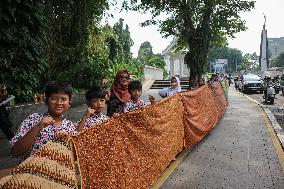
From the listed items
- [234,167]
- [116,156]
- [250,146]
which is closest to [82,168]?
[116,156]

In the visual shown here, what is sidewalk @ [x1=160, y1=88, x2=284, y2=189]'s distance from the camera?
18.9 ft

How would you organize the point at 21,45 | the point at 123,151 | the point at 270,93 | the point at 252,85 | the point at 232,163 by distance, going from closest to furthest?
the point at 123,151
the point at 232,163
the point at 21,45
the point at 270,93
the point at 252,85

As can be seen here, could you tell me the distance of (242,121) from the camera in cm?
1364

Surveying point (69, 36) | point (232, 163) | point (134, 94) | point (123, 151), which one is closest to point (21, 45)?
point (69, 36)

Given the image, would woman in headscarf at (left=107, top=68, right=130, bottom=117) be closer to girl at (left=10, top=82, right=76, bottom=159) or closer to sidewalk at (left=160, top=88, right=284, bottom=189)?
sidewalk at (left=160, top=88, right=284, bottom=189)

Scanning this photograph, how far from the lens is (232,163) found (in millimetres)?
7027

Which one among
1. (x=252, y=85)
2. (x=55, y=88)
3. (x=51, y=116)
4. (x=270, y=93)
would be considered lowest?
(x=252, y=85)

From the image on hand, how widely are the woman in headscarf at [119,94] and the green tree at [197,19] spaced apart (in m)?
13.5

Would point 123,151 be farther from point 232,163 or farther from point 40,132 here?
point 232,163

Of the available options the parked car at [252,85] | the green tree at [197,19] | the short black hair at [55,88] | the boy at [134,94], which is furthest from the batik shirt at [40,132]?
the parked car at [252,85]

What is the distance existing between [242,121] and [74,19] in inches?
405

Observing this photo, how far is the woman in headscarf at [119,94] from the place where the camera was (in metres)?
6.60

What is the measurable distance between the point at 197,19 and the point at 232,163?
50.8 ft

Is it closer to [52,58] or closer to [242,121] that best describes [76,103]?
[52,58]
